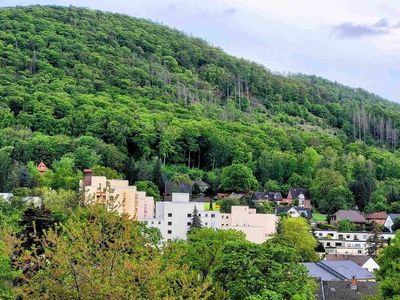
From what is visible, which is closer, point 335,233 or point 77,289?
point 77,289

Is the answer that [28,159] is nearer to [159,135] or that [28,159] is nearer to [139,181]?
[139,181]

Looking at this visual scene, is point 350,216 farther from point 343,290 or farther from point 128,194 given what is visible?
point 343,290

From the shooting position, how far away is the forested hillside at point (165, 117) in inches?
3268

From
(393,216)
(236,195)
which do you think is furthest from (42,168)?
(393,216)

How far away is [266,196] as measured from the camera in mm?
80312

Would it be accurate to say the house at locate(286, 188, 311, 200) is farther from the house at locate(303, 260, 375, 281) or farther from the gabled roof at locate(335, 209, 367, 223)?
the house at locate(303, 260, 375, 281)

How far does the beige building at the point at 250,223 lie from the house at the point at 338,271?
9488 mm

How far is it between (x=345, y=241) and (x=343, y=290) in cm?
2904

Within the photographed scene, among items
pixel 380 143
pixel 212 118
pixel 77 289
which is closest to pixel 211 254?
pixel 77 289

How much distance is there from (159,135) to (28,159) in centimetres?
2289

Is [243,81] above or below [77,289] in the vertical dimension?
above

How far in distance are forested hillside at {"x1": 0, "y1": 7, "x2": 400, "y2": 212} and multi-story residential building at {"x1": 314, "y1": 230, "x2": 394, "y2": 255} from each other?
1273 cm

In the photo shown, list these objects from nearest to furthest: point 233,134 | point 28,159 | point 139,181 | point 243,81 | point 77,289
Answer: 1. point 77,289
2. point 139,181
3. point 28,159
4. point 233,134
5. point 243,81

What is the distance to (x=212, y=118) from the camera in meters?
119
